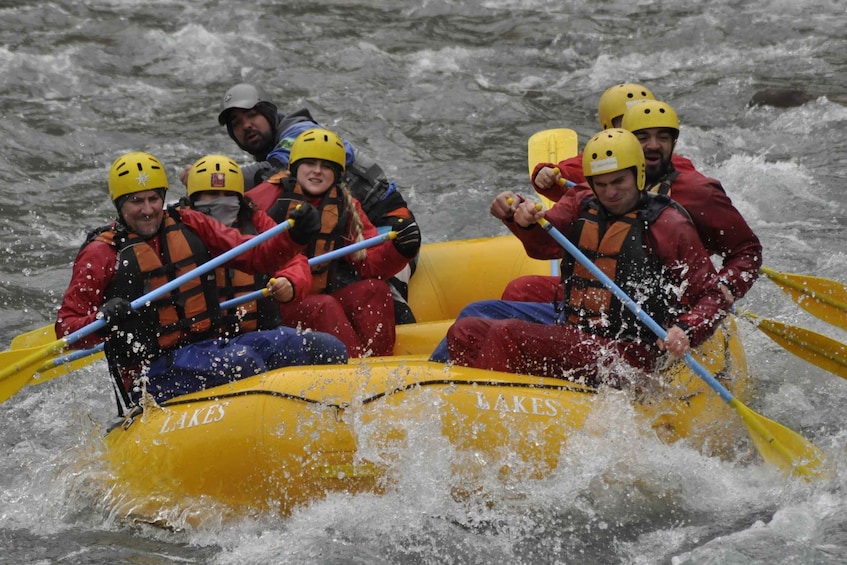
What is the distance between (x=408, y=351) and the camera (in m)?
6.77

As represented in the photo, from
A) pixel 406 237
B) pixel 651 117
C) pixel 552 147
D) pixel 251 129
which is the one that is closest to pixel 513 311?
pixel 406 237

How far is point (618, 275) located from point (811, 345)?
1.34 metres

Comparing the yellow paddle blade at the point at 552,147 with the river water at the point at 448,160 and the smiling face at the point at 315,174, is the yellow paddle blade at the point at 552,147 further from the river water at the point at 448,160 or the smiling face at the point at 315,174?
the smiling face at the point at 315,174

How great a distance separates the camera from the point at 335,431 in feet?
17.8

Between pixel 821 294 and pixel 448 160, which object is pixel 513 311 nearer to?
pixel 821 294

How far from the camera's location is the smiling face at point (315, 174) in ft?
21.8

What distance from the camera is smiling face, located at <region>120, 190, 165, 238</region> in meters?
5.86

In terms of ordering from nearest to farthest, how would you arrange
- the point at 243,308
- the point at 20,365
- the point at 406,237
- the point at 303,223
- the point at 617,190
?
the point at 617,190 → the point at 20,365 → the point at 303,223 → the point at 243,308 → the point at 406,237

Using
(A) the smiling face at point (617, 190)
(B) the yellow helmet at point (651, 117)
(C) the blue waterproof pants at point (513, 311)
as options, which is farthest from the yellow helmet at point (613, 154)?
(C) the blue waterproof pants at point (513, 311)

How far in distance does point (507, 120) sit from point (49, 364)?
6.99 m

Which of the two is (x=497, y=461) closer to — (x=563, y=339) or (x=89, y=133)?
(x=563, y=339)

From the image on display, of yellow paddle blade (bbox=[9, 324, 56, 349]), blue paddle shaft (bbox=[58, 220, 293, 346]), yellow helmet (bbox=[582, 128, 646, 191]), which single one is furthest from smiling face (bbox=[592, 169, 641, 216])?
yellow paddle blade (bbox=[9, 324, 56, 349])

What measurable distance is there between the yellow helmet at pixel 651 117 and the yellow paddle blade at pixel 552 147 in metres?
2.01

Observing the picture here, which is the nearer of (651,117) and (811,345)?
(651,117)
